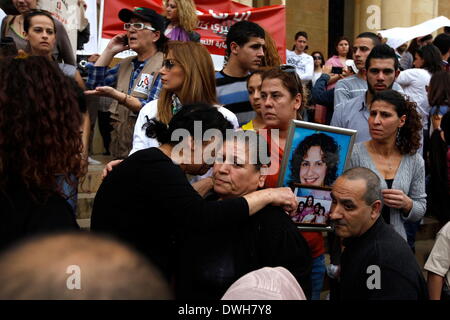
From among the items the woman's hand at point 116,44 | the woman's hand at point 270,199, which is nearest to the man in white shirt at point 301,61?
the woman's hand at point 116,44

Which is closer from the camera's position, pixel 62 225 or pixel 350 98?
pixel 62 225

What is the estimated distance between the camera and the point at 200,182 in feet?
11.4

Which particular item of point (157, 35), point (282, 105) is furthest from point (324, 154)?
point (157, 35)

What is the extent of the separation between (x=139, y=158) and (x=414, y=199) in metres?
2.26

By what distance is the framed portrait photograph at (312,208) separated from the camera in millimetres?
3465

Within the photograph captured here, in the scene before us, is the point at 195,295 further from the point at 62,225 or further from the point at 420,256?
the point at 420,256

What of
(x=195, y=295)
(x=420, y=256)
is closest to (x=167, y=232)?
(x=195, y=295)

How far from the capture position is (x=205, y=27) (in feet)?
27.5

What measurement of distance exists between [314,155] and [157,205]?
3.41 feet

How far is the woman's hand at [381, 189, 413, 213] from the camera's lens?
4.11 meters

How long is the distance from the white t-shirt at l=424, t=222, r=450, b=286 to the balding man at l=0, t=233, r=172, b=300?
2762mm

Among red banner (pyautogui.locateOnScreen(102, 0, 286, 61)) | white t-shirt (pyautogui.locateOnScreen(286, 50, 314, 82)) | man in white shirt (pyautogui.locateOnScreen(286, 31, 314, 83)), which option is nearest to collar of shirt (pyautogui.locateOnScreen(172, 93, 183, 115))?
red banner (pyautogui.locateOnScreen(102, 0, 286, 61))

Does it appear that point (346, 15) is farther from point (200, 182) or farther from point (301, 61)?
point (200, 182)

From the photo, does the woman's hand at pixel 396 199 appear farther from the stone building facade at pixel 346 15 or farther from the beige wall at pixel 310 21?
the beige wall at pixel 310 21
